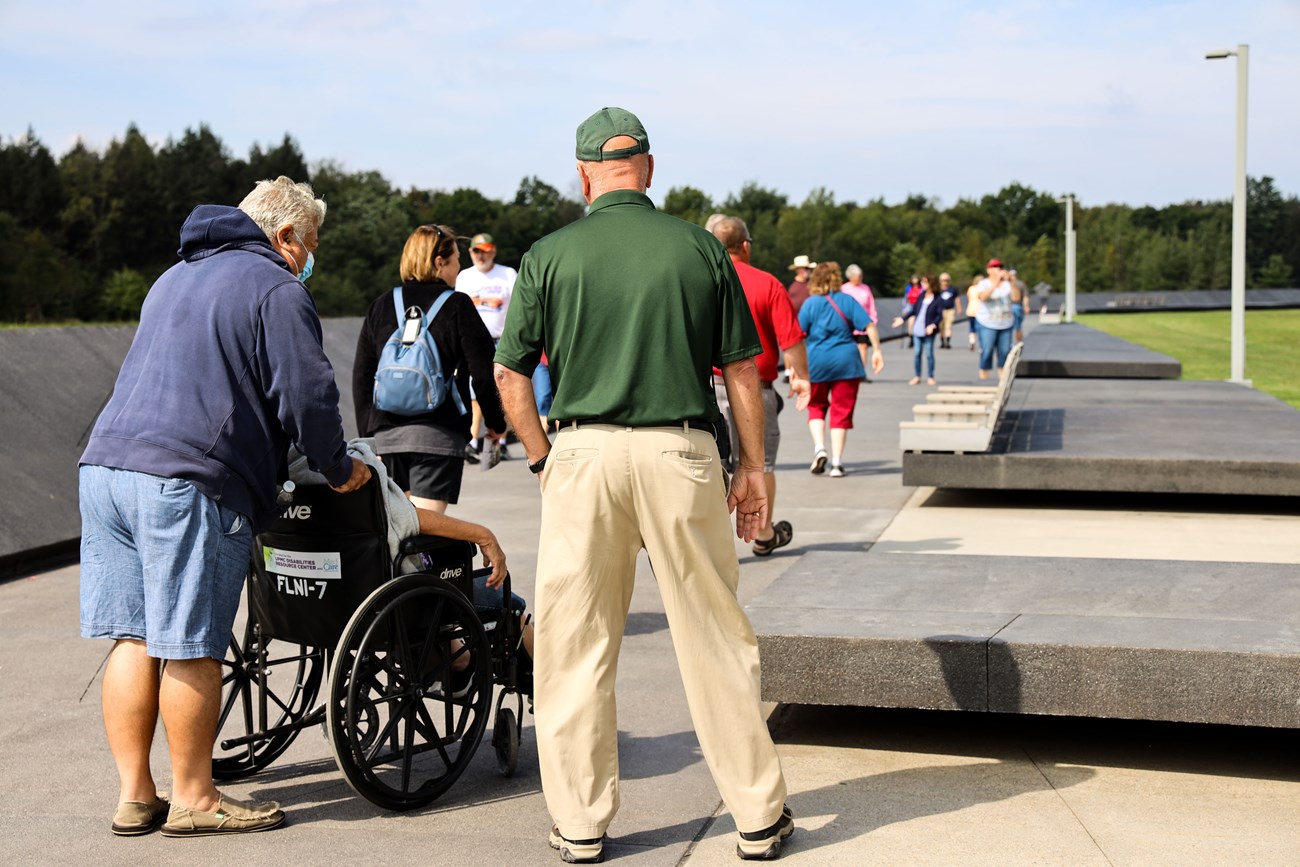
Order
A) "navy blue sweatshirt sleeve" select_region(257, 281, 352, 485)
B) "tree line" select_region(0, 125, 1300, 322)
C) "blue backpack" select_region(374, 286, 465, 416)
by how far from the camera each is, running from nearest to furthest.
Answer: "navy blue sweatshirt sleeve" select_region(257, 281, 352, 485) < "blue backpack" select_region(374, 286, 465, 416) < "tree line" select_region(0, 125, 1300, 322)

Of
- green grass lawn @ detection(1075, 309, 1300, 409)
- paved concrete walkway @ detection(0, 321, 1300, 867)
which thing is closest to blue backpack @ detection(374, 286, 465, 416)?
paved concrete walkway @ detection(0, 321, 1300, 867)

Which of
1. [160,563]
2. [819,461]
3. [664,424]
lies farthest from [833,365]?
[160,563]

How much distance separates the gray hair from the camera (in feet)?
13.8

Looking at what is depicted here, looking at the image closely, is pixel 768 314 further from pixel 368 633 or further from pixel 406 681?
pixel 368 633

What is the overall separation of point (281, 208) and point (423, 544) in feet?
3.51

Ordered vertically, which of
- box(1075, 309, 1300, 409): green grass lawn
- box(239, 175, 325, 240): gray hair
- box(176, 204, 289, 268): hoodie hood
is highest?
box(239, 175, 325, 240): gray hair

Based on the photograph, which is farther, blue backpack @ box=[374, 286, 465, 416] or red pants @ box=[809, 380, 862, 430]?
red pants @ box=[809, 380, 862, 430]

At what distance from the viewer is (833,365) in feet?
38.7

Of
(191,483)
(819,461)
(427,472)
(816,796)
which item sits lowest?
(819,461)

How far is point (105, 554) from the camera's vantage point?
3.92 m

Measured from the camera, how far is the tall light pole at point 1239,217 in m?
20.8

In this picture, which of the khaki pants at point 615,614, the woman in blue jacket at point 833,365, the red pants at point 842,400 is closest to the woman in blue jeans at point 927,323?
the woman in blue jacket at point 833,365

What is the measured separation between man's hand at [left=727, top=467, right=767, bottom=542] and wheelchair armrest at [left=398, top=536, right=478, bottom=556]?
0.91m

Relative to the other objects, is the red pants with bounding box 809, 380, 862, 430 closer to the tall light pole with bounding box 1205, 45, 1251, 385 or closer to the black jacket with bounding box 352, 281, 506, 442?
the black jacket with bounding box 352, 281, 506, 442
